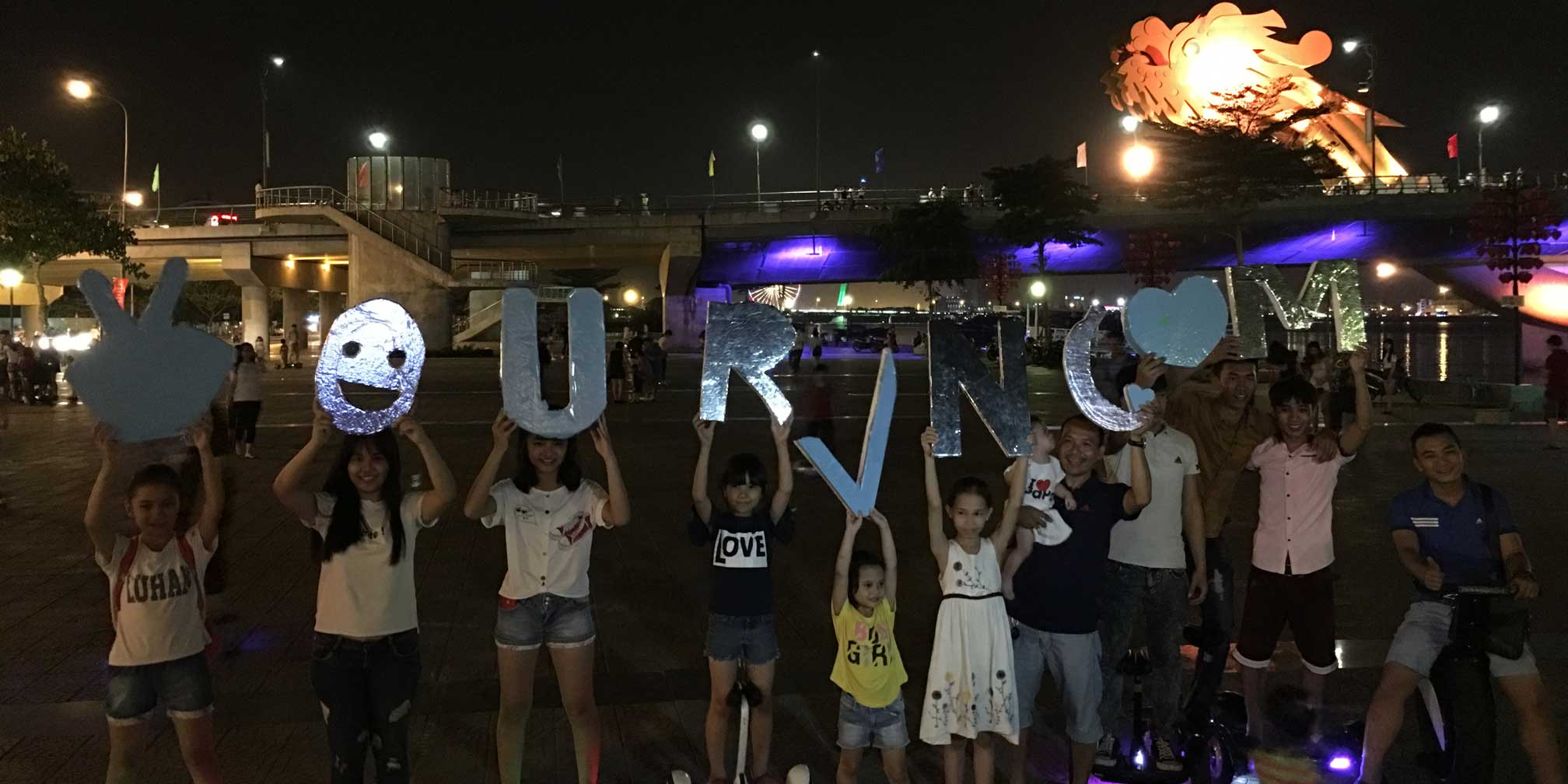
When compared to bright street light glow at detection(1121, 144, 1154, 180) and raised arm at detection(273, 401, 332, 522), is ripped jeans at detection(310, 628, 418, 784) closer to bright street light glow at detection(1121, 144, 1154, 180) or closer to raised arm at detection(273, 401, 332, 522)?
raised arm at detection(273, 401, 332, 522)

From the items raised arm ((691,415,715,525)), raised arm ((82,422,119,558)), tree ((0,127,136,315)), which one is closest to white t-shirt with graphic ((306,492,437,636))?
raised arm ((82,422,119,558))

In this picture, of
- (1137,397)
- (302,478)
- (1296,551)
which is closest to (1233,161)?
(1296,551)

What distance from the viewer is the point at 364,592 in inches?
159

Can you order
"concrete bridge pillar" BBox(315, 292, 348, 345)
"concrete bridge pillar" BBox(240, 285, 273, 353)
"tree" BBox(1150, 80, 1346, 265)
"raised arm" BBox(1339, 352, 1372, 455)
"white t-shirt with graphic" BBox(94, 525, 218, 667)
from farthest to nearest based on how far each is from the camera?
"concrete bridge pillar" BBox(315, 292, 348, 345), "concrete bridge pillar" BBox(240, 285, 273, 353), "tree" BBox(1150, 80, 1346, 265), "raised arm" BBox(1339, 352, 1372, 455), "white t-shirt with graphic" BBox(94, 525, 218, 667)

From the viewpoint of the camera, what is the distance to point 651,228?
51219 mm

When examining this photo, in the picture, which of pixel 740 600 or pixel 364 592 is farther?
pixel 740 600

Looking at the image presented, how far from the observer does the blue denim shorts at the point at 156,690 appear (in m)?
3.96

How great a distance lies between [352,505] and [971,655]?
256 cm

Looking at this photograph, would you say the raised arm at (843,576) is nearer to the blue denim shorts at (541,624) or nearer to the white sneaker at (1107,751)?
the blue denim shorts at (541,624)

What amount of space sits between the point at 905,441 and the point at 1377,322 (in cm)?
13655

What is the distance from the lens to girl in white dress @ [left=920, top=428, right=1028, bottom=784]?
437 cm

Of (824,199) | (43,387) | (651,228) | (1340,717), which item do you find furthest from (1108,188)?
(1340,717)

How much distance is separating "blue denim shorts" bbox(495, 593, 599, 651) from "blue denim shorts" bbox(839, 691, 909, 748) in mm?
1107

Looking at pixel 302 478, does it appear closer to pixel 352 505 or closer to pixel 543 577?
pixel 352 505
